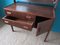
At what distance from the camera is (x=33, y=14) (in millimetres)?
1571

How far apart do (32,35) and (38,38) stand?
0.15 meters

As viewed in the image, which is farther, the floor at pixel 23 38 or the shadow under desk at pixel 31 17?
the floor at pixel 23 38

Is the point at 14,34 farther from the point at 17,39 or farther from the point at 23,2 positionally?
the point at 23,2

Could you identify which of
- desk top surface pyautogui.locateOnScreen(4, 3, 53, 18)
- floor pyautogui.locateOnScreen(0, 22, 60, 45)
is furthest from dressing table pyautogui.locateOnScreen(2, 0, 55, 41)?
floor pyautogui.locateOnScreen(0, 22, 60, 45)

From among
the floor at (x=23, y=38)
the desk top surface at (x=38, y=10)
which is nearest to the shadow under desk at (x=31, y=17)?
the desk top surface at (x=38, y=10)

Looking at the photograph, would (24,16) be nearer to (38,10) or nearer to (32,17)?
(32,17)

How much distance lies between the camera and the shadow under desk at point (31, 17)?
1525 millimetres

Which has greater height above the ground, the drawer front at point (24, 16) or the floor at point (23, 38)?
the drawer front at point (24, 16)

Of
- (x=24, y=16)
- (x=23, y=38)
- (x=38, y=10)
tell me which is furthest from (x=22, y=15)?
(x=23, y=38)

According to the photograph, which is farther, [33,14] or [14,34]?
[14,34]

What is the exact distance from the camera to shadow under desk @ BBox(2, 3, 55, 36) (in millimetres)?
1525

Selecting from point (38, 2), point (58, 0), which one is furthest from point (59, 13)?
point (38, 2)

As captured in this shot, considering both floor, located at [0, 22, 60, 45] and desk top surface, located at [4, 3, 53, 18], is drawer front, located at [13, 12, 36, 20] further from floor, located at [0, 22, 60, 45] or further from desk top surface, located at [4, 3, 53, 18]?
floor, located at [0, 22, 60, 45]

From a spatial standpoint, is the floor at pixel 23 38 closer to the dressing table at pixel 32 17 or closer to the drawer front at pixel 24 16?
the dressing table at pixel 32 17
